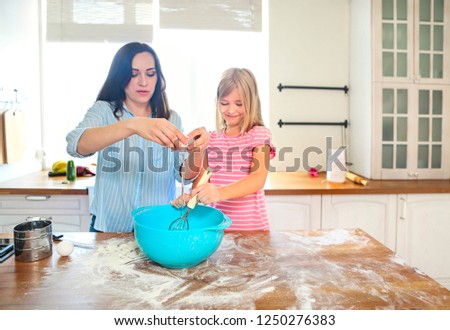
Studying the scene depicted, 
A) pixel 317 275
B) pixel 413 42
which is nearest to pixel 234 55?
pixel 413 42

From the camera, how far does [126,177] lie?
4.17 ft

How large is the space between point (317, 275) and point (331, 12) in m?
2.11

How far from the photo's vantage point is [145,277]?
80 centimetres

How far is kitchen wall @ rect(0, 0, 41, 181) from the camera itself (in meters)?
1.93

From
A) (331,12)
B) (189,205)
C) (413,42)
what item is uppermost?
(331,12)

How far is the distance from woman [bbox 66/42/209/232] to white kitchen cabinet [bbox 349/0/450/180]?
1.27 m

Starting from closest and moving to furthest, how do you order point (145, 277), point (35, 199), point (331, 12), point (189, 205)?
1. point (145, 277)
2. point (189, 205)
3. point (35, 199)
4. point (331, 12)

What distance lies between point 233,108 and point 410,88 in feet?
4.31

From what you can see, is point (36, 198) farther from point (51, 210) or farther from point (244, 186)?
point (244, 186)

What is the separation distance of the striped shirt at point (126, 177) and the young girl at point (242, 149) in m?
0.20

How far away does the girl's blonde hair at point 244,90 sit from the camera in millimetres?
1277

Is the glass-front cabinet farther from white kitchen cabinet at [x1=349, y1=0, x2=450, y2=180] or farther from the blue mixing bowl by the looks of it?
the blue mixing bowl

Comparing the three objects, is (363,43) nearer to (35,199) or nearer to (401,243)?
(401,243)
